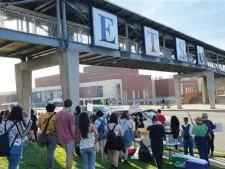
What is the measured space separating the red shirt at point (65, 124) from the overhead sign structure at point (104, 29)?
498 inches

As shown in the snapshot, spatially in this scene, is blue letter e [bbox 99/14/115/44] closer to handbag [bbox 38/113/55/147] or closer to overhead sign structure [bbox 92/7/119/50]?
overhead sign structure [bbox 92/7/119/50]

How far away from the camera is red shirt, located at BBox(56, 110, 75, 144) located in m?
7.13

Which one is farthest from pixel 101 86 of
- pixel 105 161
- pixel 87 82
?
pixel 105 161

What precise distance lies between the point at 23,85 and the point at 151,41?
11.0 m

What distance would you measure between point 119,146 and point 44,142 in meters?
2.18

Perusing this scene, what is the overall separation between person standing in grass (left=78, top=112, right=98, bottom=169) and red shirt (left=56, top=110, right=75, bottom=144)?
253 mm

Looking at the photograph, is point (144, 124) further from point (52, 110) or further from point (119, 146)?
point (52, 110)

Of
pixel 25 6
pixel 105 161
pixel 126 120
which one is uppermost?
pixel 25 6

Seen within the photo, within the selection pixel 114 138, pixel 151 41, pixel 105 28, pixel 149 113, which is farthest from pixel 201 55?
pixel 114 138

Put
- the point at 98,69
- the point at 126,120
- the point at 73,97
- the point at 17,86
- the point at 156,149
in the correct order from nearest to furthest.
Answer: the point at 156,149 < the point at 126,120 < the point at 73,97 < the point at 17,86 < the point at 98,69

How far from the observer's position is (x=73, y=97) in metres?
18.0

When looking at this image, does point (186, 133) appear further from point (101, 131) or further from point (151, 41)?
point (151, 41)

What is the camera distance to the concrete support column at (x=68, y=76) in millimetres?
17953

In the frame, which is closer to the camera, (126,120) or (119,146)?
(119,146)
